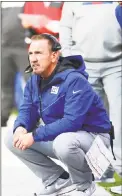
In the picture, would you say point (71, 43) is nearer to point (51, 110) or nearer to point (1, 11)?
point (1, 11)

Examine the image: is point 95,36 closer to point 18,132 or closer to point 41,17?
point 41,17

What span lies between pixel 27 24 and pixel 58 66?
497 mm

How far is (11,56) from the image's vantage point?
83.8 inches

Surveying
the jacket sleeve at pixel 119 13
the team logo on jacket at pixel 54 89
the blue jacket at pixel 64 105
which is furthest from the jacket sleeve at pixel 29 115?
the jacket sleeve at pixel 119 13

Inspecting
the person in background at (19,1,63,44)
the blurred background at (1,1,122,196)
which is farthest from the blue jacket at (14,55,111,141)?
the person in background at (19,1,63,44)

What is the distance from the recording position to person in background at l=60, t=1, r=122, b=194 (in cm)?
205

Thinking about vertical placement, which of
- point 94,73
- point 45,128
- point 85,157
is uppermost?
point 94,73

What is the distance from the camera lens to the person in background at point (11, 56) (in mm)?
2080

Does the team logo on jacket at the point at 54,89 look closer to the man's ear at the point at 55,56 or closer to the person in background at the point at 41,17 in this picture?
the man's ear at the point at 55,56

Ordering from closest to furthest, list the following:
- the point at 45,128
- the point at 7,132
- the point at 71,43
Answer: the point at 45,128 → the point at 7,132 → the point at 71,43

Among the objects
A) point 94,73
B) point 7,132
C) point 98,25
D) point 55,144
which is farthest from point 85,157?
point 98,25

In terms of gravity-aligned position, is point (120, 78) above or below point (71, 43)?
below

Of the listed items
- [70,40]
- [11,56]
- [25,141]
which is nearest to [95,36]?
[70,40]

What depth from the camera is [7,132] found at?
1.83 m
